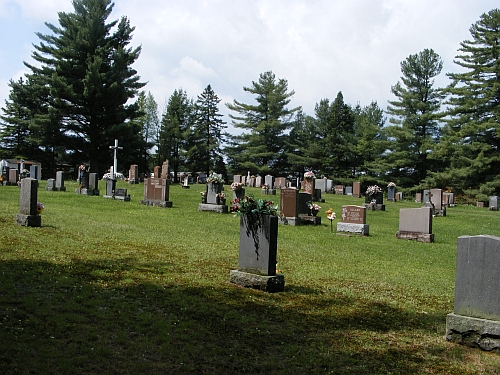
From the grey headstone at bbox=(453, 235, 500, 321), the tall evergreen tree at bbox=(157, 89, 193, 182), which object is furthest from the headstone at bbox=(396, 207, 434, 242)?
the tall evergreen tree at bbox=(157, 89, 193, 182)

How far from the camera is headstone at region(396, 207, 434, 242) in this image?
16.1 meters

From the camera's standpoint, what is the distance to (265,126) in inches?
2347

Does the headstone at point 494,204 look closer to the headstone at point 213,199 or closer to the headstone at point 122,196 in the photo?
the headstone at point 213,199

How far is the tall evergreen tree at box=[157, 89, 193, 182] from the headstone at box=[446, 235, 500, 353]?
5612 centimetres

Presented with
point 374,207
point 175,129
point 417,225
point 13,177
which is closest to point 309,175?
point 374,207

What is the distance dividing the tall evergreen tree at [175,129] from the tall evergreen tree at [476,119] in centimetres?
3202

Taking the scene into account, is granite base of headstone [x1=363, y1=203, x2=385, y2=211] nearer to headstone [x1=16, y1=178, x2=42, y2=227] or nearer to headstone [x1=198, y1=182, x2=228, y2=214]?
headstone [x1=198, y1=182, x2=228, y2=214]

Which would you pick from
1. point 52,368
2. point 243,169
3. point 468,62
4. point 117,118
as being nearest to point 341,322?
point 52,368

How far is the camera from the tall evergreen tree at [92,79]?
1738 inches

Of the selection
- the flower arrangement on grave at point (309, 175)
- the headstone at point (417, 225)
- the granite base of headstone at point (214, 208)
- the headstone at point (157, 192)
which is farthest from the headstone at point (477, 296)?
the flower arrangement on grave at point (309, 175)

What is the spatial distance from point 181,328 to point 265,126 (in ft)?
181

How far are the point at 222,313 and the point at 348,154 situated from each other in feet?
181

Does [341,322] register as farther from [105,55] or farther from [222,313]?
[105,55]

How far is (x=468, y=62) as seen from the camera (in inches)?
1796
